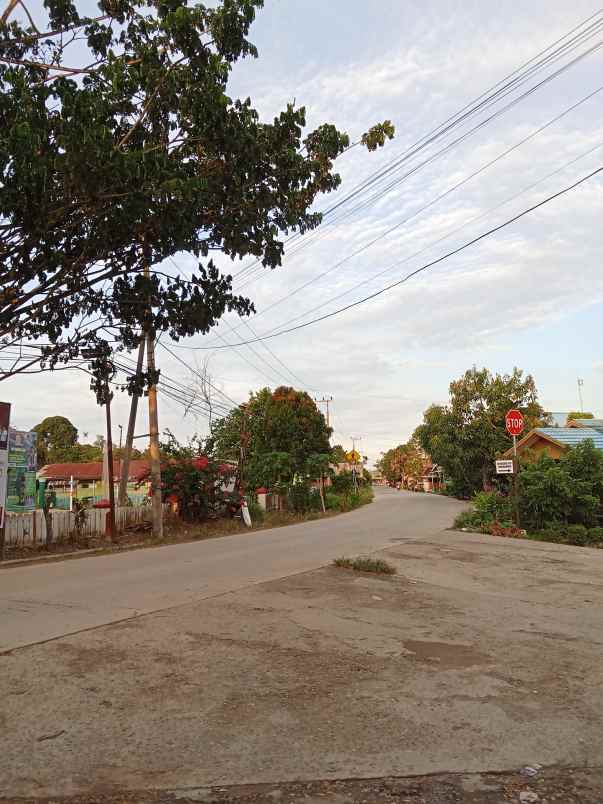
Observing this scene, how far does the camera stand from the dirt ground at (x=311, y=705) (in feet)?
12.3

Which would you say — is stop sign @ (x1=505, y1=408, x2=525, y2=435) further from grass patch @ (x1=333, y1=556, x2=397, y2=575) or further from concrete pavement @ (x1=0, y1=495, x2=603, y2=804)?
concrete pavement @ (x1=0, y1=495, x2=603, y2=804)

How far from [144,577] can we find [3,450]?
5212mm

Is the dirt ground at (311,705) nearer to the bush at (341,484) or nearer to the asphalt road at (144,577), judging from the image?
the asphalt road at (144,577)

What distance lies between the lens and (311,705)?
4883mm

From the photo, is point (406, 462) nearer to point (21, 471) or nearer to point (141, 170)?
point (21, 471)

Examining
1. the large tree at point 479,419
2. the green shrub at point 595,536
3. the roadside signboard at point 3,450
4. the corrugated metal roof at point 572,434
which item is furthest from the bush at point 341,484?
the roadside signboard at point 3,450

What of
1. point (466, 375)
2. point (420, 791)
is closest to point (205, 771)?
point (420, 791)

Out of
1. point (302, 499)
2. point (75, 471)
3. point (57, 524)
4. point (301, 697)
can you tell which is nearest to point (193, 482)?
point (57, 524)

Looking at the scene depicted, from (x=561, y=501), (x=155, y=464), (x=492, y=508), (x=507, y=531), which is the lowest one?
(x=507, y=531)

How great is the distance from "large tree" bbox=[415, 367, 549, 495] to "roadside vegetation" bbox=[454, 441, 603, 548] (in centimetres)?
2704

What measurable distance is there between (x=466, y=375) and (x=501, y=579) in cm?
3816

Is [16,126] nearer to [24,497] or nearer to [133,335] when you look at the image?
[133,335]

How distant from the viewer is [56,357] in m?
9.04

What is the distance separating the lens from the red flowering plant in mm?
24141
